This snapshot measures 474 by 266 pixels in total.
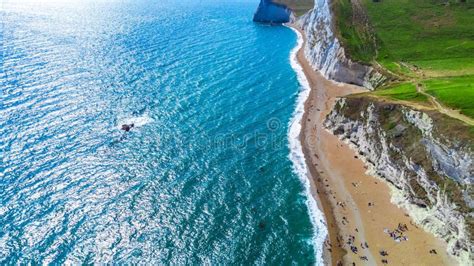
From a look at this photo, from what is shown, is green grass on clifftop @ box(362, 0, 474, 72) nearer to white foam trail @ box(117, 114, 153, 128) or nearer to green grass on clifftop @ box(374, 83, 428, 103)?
green grass on clifftop @ box(374, 83, 428, 103)

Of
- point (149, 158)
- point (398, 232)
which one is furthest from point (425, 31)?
point (149, 158)

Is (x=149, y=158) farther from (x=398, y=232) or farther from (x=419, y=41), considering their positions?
(x=419, y=41)

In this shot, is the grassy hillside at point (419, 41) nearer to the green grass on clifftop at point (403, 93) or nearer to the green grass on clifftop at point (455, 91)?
the green grass on clifftop at point (455, 91)

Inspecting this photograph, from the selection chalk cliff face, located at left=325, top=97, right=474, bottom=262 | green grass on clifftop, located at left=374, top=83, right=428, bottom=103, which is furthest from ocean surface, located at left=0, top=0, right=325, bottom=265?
green grass on clifftop, located at left=374, top=83, right=428, bottom=103

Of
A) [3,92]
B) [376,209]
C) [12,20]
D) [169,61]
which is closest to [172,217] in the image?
[376,209]

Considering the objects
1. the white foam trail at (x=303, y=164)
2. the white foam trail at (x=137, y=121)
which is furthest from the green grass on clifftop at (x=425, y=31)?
the white foam trail at (x=137, y=121)

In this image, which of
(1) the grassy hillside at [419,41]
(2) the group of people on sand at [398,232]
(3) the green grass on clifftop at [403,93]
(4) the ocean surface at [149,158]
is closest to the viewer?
(4) the ocean surface at [149,158]

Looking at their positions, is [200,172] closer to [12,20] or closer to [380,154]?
[380,154]
